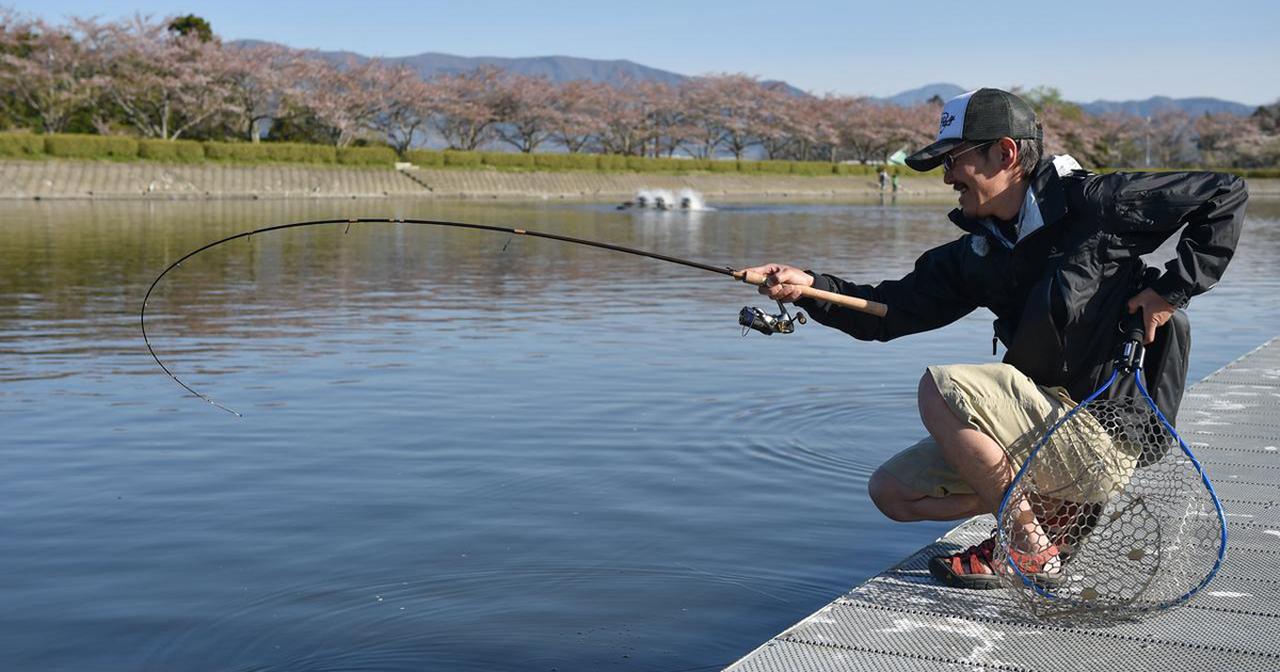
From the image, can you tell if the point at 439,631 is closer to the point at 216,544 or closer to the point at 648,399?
the point at 216,544

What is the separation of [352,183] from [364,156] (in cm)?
453

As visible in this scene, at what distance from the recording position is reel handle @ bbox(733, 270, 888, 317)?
12.9 feet

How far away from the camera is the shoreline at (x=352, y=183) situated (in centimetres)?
4291

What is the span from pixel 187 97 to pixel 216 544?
172 feet

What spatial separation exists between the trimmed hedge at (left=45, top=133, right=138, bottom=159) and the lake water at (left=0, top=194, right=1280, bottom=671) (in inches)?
1252

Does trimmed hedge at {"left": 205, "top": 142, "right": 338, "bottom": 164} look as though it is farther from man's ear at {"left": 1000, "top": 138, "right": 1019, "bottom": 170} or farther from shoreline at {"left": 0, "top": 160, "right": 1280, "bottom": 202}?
man's ear at {"left": 1000, "top": 138, "right": 1019, "bottom": 170}

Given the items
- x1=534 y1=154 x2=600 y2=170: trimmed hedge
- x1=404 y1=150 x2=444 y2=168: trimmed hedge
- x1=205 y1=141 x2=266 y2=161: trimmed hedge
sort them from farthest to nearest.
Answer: x1=534 y1=154 x2=600 y2=170: trimmed hedge
x1=404 y1=150 x2=444 y2=168: trimmed hedge
x1=205 y1=141 x2=266 y2=161: trimmed hedge

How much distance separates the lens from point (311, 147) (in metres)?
52.0

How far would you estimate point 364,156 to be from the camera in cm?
5384

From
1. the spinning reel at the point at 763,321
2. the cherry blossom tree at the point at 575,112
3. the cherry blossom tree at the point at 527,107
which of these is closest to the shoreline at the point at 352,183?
the cherry blossom tree at the point at 575,112

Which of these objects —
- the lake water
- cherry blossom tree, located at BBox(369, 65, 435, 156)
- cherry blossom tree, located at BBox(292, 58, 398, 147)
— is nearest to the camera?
the lake water

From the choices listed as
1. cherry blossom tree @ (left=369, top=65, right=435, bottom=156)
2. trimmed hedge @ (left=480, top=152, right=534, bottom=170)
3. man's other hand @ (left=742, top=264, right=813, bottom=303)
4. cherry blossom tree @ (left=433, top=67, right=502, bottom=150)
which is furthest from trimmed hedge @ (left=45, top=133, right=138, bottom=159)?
man's other hand @ (left=742, top=264, right=813, bottom=303)

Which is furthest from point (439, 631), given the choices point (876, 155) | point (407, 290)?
point (876, 155)

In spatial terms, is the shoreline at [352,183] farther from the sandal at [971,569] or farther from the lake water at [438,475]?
the sandal at [971,569]
